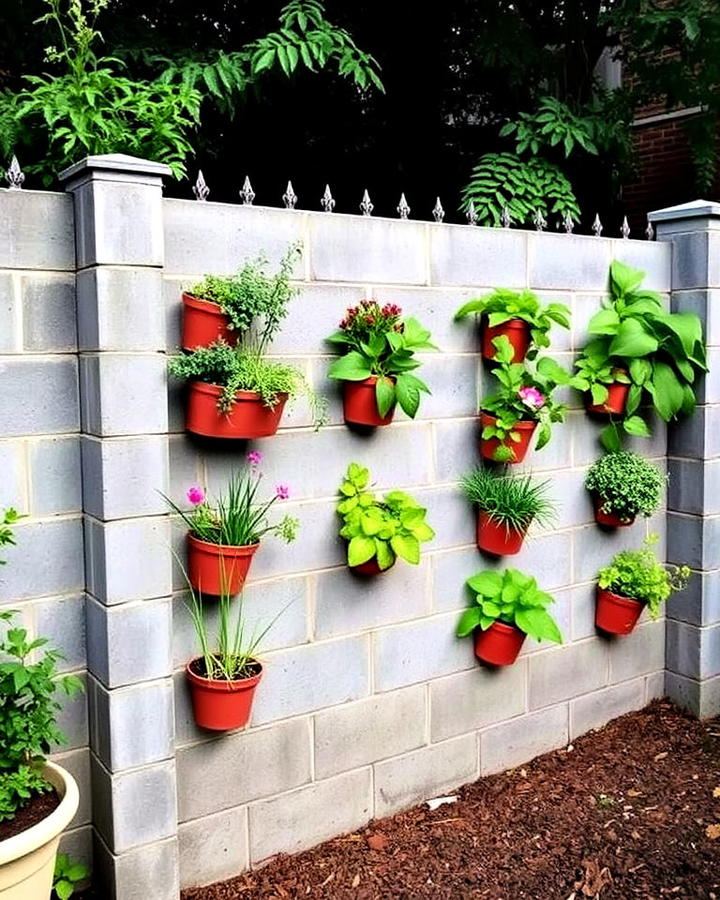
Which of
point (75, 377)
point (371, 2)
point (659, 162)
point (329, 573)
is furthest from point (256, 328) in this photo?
point (659, 162)

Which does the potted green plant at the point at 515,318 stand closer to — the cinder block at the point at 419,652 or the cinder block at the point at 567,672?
the cinder block at the point at 419,652

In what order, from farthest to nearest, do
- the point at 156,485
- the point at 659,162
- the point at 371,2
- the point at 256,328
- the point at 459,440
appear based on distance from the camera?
1. the point at 659,162
2. the point at 371,2
3. the point at 459,440
4. the point at 256,328
5. the point at 156,485

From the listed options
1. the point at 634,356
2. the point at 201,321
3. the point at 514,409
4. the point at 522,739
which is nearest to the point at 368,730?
the point at 522,739

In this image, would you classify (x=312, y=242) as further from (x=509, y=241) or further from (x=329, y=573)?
(x=329, y=573)

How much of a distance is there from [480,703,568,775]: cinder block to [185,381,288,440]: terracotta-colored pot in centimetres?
139

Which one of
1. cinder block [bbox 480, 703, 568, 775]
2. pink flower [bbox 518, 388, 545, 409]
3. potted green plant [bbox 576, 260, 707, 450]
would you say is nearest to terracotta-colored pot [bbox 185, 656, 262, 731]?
cinder block [bbox 480, 703, 568, 775]

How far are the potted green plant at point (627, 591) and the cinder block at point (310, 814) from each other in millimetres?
1065

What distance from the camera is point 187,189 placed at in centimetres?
476

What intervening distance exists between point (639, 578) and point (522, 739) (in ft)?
2.27

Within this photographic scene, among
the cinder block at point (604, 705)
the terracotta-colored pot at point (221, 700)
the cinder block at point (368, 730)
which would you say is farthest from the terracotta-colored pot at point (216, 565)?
the cinder block at point (604, 705)

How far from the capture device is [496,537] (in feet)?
9.45

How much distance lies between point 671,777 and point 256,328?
2011 millimetres

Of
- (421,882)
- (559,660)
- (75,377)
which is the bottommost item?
(421,882)

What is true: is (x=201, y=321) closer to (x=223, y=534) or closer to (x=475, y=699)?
(x=223, y=534)
